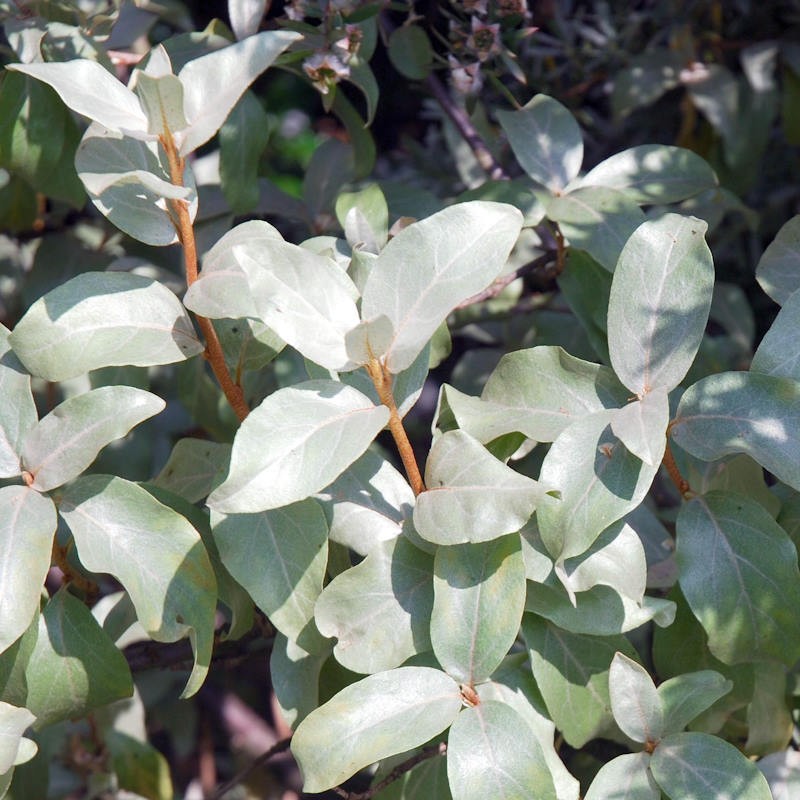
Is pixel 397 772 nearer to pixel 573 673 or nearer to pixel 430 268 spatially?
pixel 573 673

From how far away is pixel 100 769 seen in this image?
127 cm

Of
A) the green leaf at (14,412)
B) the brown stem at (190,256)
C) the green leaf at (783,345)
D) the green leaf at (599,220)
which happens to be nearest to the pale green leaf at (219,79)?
the brown stem at (190,256)

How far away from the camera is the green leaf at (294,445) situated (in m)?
0.63

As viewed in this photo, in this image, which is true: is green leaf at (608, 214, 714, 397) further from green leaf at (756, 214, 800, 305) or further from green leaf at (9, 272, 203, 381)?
green leaf at (9, 272, 203, 381)

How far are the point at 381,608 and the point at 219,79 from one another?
1.39 ft

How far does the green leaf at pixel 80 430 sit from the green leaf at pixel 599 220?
44 cm

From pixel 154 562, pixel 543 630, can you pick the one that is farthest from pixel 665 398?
pixel 154 562

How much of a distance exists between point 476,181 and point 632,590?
2.42 feet

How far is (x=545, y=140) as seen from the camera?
1.04 meters

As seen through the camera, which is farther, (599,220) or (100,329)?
(599,220)

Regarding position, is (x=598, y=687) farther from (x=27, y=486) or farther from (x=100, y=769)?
(x=100, y=769)

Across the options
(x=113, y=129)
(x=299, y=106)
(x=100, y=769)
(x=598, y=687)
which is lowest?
(x=100, y=769)

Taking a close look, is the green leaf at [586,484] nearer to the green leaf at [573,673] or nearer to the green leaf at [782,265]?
the green leaf at [573,673]

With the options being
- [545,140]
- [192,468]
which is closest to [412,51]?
[545,140]
